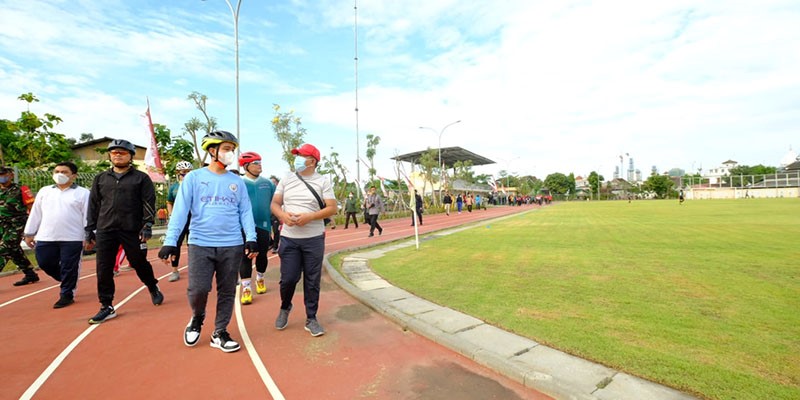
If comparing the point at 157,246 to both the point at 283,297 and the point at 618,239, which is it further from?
the point at 618,239

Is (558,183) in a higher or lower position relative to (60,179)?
higher

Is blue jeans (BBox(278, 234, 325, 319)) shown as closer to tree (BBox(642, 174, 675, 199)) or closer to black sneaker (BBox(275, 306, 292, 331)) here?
black sneaker (BBox(275, 306, 292, 331))

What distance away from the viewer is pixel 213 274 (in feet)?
11.9

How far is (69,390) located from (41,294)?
14.3ft

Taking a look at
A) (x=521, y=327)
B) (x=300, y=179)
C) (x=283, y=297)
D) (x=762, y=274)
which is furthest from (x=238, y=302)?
(x=762, y=274)

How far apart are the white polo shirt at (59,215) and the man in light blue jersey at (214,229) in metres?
2.71

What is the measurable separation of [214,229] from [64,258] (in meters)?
3.29

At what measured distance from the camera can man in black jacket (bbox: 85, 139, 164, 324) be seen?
438cm

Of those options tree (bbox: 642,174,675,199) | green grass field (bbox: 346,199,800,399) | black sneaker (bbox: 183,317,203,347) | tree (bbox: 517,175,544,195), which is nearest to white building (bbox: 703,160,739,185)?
tree (bbox: 642,174,675,199)

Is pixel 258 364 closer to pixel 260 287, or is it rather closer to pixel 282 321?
pixel 282 321

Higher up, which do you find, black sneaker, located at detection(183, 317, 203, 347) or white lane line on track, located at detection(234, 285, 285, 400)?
black sneaker, located at detection(183, 317, 203, 347)

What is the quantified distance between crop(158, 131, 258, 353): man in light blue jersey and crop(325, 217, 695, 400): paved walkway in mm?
1882

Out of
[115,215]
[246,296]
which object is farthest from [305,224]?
[115,215]

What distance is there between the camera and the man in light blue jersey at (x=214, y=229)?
3490mm
